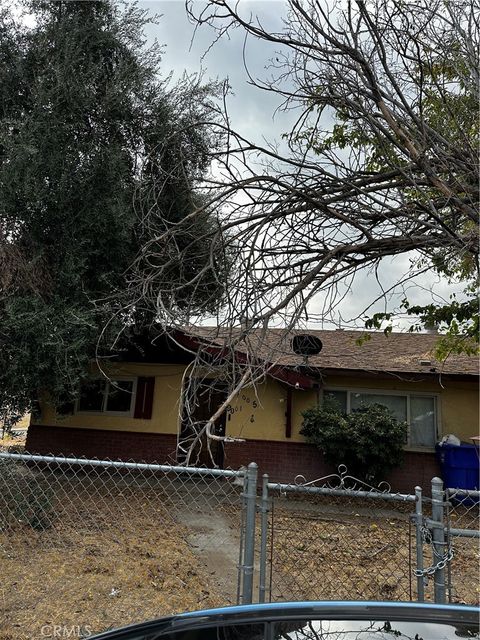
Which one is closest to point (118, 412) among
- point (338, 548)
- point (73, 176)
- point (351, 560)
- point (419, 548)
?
point (73, 176)

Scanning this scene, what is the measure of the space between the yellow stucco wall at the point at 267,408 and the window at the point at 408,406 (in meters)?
0.15

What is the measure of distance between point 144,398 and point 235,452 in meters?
2.42

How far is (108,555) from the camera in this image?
5.14 m

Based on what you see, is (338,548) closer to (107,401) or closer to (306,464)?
(306,464)

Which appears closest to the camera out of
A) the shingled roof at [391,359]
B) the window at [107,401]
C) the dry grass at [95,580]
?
the dry grass at [95,580]

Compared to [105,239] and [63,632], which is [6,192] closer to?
[105,239]

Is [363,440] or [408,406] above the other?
[408,406]

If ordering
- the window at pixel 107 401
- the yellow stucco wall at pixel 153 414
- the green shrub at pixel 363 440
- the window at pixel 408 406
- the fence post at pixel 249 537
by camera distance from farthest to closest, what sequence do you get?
the window at pixel 107 401
the yellow stucco wall at pixel 153 414
the window at pixel 408 406
the green shrub at pixel 363 440
the fence post at pixel 249 537

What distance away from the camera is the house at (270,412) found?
1022 cm

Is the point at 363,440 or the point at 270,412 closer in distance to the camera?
the point at 363,440

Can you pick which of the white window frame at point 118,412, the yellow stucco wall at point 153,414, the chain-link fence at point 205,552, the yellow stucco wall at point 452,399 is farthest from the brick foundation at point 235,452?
the chain-link fence at point 205,552

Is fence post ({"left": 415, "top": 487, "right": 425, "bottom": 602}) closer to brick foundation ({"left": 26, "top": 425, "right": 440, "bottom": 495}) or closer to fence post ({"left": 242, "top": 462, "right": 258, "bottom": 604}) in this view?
fence post ({"left": 242, "top": 462, "right": 258, "bottom": 604})

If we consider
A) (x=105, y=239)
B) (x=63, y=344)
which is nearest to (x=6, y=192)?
(x=105, y=239)

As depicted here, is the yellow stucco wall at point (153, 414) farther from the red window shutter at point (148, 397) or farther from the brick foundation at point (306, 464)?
the brick foundation at point (306, 464)
